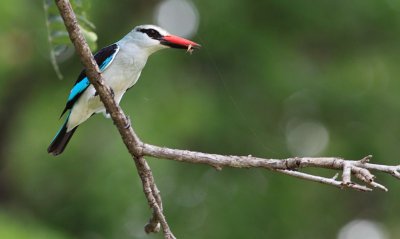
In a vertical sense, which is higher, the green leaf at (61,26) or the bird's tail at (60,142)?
A: the green leaf at (61,26)

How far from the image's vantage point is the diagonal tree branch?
198 cm

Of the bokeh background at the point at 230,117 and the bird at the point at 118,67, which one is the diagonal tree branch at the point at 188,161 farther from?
the bokeh background at the point at 230,117

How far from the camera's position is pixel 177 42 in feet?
10.9

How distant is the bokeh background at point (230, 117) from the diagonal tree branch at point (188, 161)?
4115 mm

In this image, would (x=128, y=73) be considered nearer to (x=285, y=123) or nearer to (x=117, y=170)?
(x=117, y=170)

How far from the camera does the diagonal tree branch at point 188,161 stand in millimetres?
1979

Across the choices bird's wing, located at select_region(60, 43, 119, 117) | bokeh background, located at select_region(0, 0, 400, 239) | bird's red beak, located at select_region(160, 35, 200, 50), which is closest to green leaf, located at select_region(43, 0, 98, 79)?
bird's red beak, located at select_region(160, 35, 200, 50)

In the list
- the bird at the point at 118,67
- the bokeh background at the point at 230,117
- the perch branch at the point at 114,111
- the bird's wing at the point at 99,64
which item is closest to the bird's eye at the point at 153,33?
the bird at the point at 118,67

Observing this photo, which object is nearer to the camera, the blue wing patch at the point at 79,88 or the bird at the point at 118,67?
the bird at the point at 118,67

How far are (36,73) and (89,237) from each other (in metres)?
1.83

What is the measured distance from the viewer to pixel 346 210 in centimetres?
812

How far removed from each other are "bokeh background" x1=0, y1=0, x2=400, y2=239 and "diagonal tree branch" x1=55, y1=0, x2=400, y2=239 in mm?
4115

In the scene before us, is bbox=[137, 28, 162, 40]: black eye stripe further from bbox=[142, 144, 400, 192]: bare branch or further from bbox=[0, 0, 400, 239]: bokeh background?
bbox=[0, 0, 400, 239]: bokeh background

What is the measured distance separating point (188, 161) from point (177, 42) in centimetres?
110
